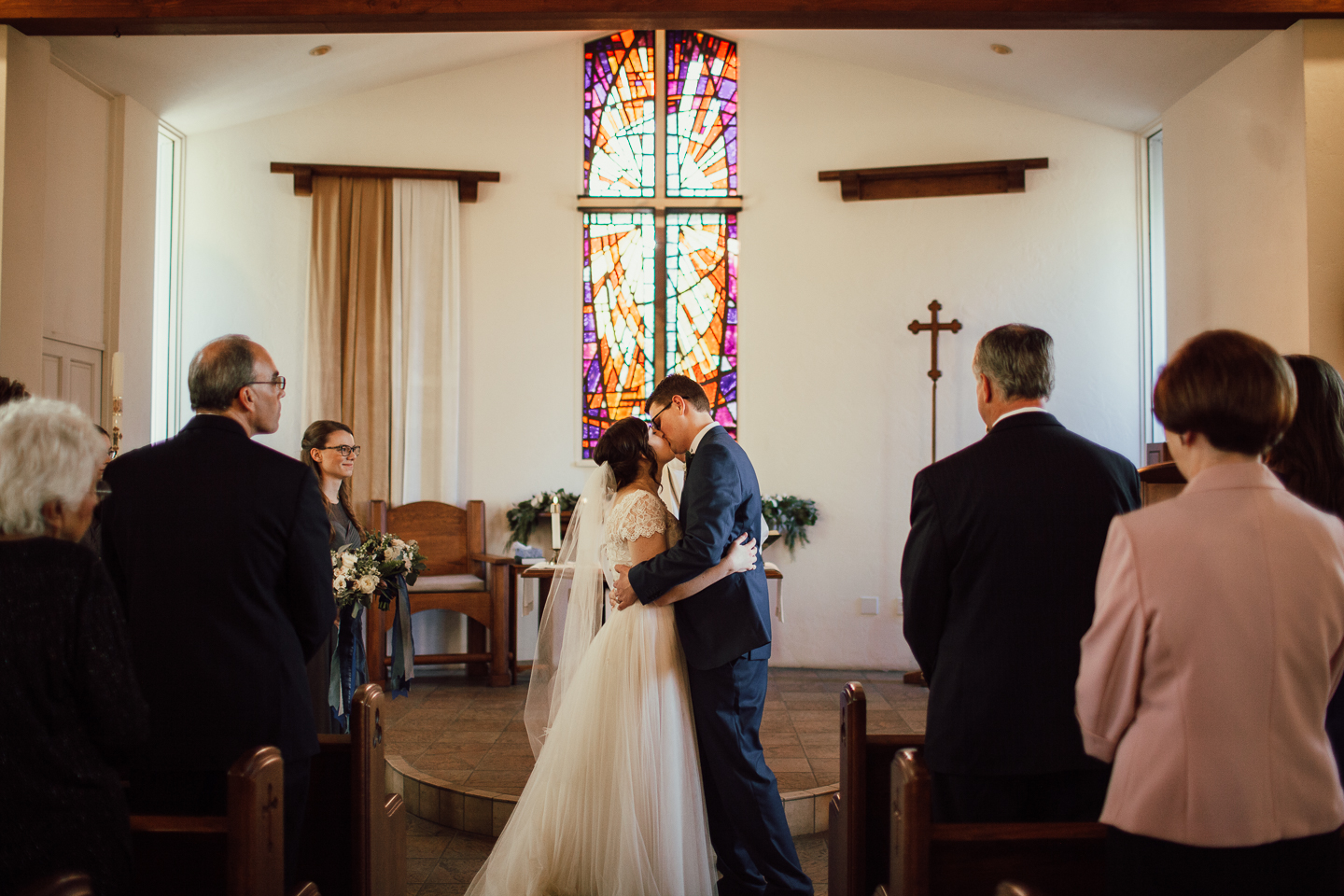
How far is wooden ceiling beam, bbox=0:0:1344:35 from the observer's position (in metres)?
4.04

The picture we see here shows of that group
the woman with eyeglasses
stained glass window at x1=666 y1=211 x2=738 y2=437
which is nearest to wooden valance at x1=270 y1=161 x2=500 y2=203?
Answer: stained glass window at x1=666 y1=211 x2=738 y2=437

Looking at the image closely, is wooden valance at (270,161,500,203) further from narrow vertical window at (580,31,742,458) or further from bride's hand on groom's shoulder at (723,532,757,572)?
bride's hand on groom's shoulder at (723,532,757,572)

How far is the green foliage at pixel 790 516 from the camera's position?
6.53m

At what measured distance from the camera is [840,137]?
268 inches

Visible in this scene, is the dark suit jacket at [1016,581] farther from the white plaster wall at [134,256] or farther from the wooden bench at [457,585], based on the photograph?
the white plaster wall at [134,256]

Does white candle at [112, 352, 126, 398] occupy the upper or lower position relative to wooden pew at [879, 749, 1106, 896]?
upper

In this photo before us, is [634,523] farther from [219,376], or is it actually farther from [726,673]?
[219,376]

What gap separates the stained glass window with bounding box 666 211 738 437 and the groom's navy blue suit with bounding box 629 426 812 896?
3.92 metres

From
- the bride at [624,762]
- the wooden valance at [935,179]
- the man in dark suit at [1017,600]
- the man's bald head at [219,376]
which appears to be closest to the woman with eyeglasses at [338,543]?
the bride at [624,762]

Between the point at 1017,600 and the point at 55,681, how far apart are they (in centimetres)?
166

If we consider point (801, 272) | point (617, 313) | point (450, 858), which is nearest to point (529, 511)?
point (617, 313)

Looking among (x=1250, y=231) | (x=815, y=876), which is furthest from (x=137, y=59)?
(x=1250, y=231)

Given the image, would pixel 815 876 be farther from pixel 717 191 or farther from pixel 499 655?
pixel 717 191

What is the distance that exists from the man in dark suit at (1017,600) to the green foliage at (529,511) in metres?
4.79
